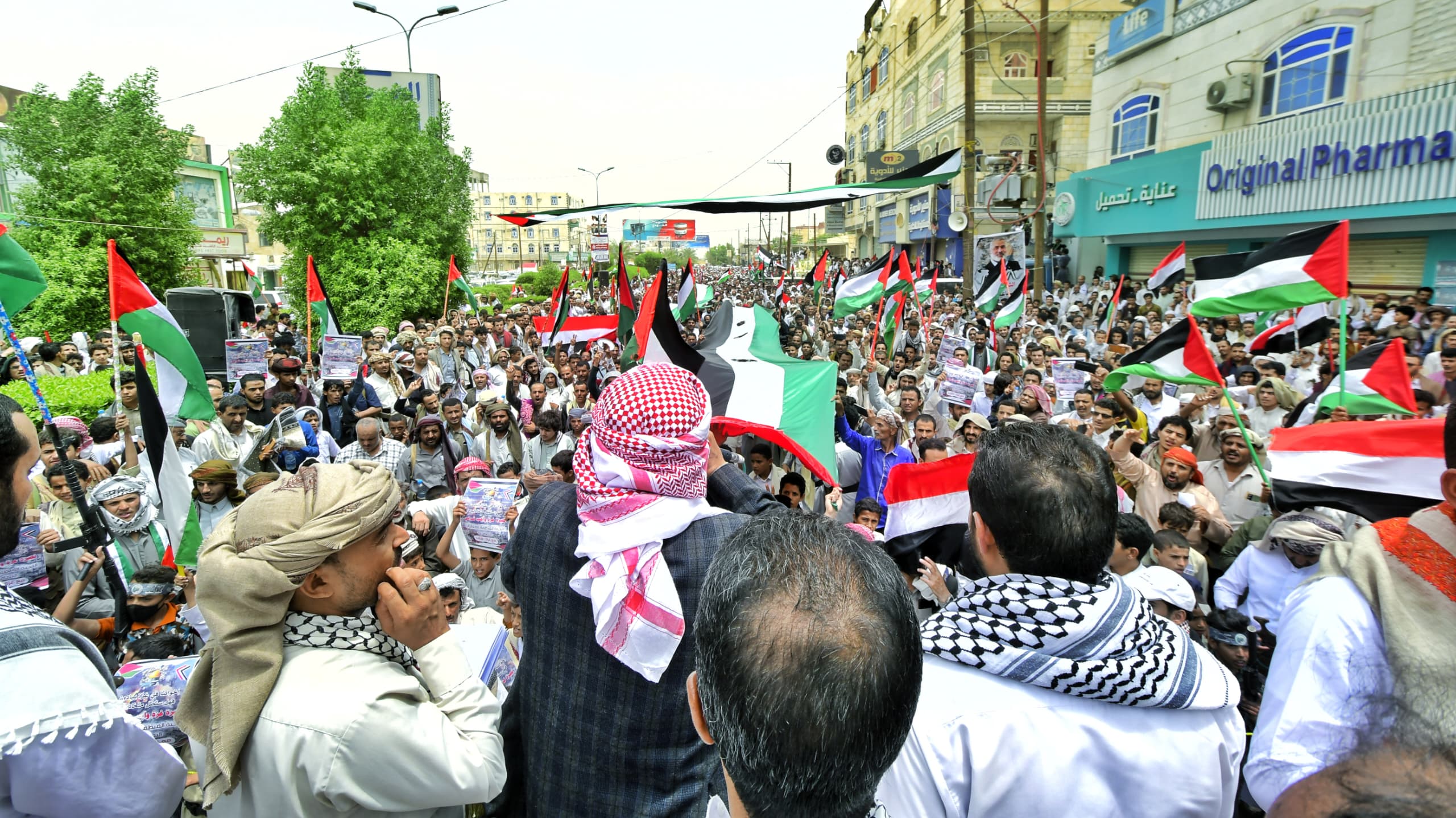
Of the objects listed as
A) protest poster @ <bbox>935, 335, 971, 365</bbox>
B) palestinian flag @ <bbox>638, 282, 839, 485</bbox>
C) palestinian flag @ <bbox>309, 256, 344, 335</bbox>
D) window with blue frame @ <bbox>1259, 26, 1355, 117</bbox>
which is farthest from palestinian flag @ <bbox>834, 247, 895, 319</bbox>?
window with blue frame @ <bbox>1259, 26, 1355, 117</bbox>

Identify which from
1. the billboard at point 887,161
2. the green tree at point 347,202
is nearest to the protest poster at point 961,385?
the green tree at point 347,202

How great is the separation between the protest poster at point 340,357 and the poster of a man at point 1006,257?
9.17m

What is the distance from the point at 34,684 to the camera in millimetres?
1422

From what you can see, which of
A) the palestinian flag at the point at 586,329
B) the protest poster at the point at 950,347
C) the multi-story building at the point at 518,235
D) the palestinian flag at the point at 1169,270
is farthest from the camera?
the multi-story building at the point at 518,235

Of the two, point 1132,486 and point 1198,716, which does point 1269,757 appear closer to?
point 1198,716

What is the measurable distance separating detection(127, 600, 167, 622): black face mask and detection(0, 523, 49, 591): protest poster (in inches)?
18.2

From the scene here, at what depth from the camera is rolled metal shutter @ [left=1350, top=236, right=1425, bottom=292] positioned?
14.5 m

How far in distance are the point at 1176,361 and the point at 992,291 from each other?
7.16m

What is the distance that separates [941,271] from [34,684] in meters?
32.2

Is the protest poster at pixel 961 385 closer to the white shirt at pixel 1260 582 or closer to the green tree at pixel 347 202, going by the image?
the white shirt at pixel 1260 582

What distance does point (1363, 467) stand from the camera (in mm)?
2832

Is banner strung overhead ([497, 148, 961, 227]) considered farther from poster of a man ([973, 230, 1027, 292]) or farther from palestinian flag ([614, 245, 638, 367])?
poster of a man ([973, 230, 1027, 292])

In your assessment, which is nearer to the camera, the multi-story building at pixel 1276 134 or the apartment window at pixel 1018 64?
the multi-story building at pixel 1276 134

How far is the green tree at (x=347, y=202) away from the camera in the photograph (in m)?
19.6
